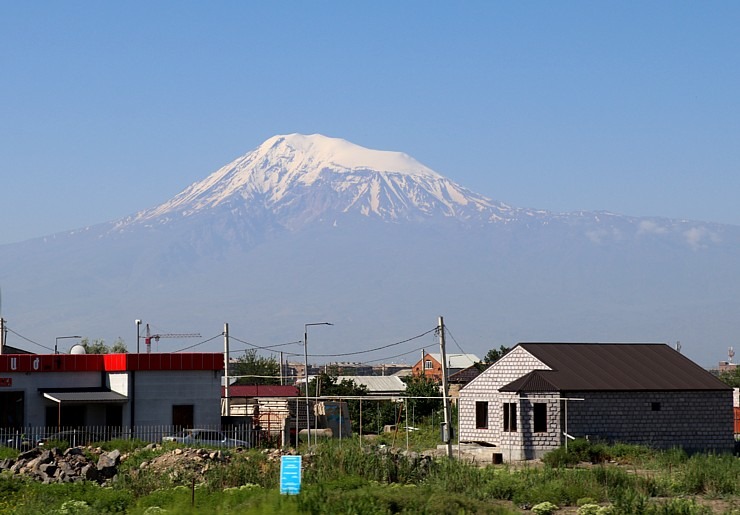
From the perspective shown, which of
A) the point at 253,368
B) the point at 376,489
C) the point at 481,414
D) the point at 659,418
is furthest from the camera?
the point at 253,368

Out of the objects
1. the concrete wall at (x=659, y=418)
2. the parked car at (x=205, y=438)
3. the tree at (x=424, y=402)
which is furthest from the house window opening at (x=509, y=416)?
the tree at (x=424, y=402)

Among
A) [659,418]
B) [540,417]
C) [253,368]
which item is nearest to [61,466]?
[540,417]

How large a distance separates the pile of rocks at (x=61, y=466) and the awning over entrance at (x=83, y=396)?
11311 millimetres

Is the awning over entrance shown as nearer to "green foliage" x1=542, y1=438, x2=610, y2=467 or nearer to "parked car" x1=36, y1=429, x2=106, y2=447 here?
"parked car" x1=36, y1=429, x2=106, y2=447

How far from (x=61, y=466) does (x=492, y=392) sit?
22.3 metres

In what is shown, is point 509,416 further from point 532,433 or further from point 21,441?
point 21,441

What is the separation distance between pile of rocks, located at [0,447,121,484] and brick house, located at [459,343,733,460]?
58.3 ft

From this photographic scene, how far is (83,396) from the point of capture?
52.1 metres

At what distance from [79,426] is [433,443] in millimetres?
16762

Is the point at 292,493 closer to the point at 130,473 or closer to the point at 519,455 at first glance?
the point at 130,473

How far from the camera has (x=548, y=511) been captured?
29.9 meters

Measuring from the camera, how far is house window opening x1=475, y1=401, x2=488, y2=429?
5319 cm

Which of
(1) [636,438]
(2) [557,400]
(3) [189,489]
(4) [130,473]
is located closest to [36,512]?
(3) [189,489]

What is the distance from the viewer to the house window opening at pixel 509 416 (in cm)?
4881
